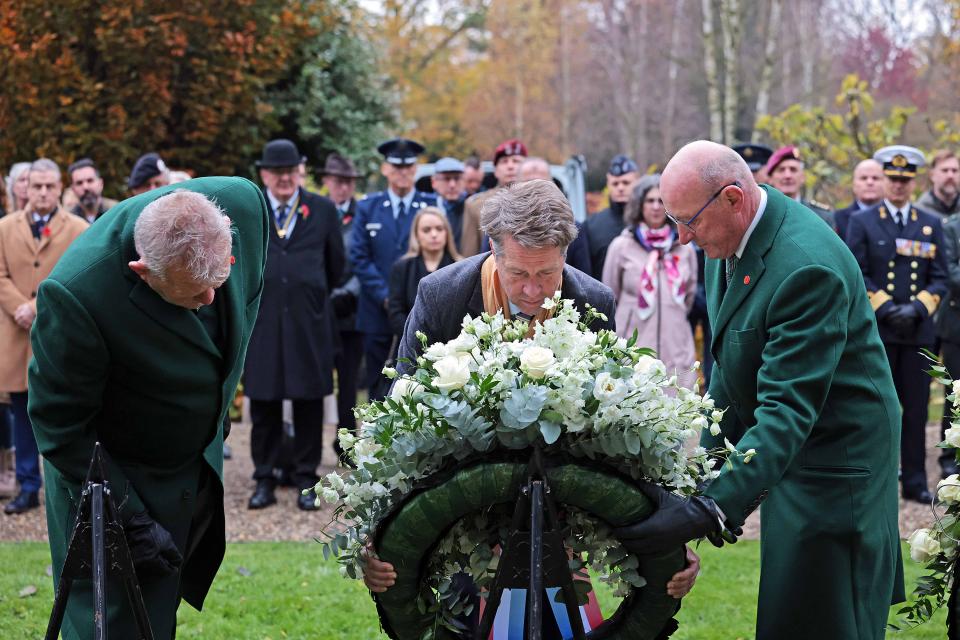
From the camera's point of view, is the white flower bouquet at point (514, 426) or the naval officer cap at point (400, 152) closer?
the white flower bouquet at point (514, 426)

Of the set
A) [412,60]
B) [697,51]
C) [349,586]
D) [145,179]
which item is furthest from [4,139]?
[697,51]

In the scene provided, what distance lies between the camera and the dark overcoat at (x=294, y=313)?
931cm

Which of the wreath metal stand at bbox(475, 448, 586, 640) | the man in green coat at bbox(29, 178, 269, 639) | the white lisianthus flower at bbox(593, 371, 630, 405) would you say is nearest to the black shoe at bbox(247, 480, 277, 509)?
the man in green coat at bbox(29, 178, 269, 639)

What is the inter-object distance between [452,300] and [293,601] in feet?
9.86

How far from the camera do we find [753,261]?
4051 millimetres

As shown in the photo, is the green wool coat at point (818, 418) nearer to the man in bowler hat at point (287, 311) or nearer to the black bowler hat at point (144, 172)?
the man in bowler hat at point (287, 311)

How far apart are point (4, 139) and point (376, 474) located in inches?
424

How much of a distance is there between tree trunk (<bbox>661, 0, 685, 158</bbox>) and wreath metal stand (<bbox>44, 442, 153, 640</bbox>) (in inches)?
1413

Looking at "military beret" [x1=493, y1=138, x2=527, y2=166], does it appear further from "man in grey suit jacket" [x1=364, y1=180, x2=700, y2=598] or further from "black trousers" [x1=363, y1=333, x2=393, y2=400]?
"man in grey suit jacket" [x1=364, y1=180, x2=700, y2=598]

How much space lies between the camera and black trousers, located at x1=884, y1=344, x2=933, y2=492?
9.50 metres

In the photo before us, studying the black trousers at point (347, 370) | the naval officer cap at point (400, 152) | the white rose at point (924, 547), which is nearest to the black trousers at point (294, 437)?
the black trousers at point (347, 370)

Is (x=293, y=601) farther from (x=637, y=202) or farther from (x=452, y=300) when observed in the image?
(x=637, y=202)

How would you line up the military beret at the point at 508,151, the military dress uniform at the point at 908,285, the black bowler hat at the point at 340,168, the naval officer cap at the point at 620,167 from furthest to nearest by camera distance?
the black bowler hat at the point at 340,168, the naval officer cap at the point at 620,167, the military beret at the point at 508,151, the military dress uniform at the point at 908,285

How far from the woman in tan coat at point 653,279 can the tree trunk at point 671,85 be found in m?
29.4
